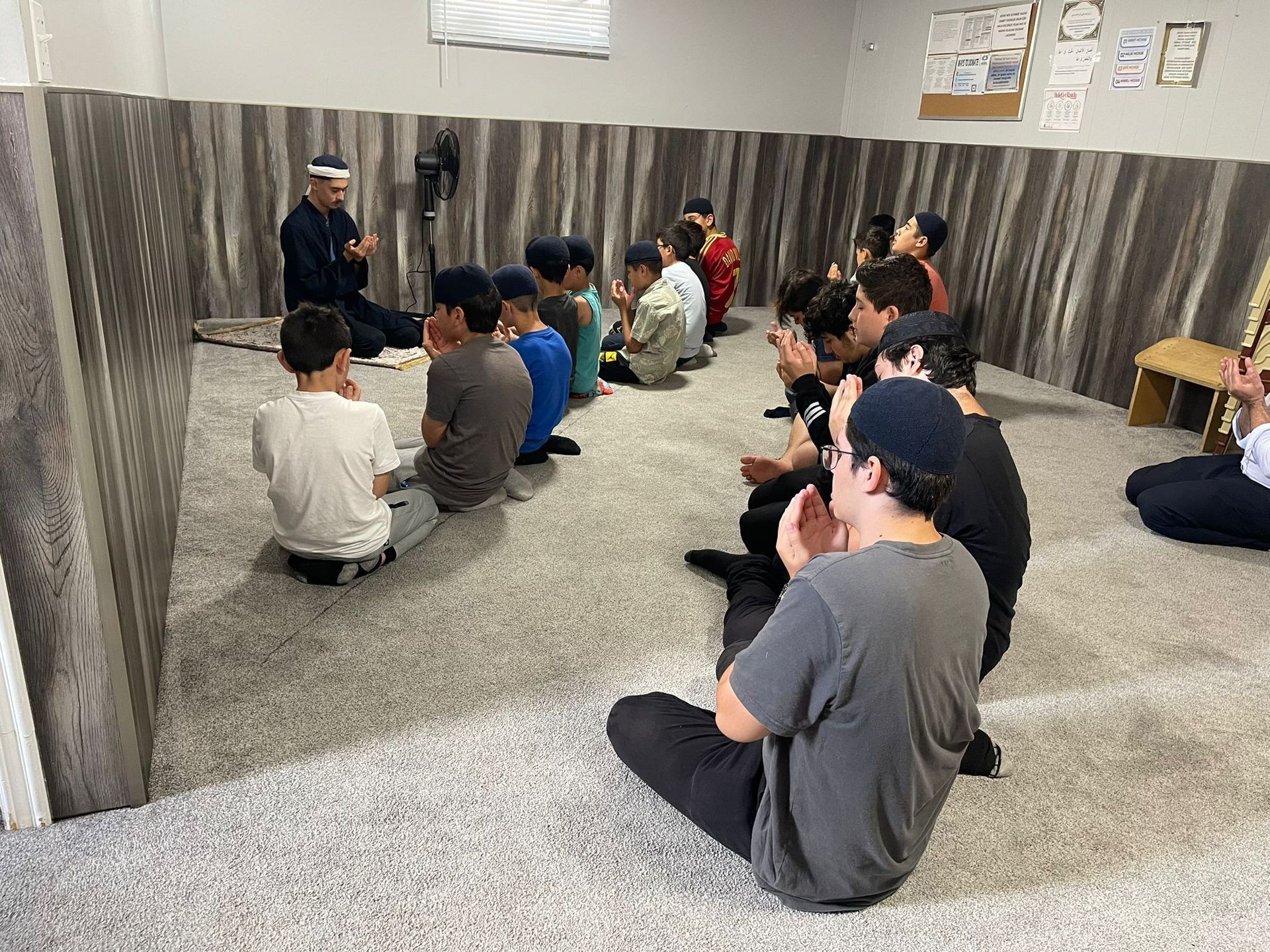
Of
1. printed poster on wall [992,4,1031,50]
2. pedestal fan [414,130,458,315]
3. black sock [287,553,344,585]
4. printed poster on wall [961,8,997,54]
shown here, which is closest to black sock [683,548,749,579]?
black sock [287,553,344,585]

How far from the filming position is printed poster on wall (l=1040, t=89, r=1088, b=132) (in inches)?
221

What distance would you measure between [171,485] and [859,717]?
271cm

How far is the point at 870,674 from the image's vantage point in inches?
58.6

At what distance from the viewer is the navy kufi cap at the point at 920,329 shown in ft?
7.68

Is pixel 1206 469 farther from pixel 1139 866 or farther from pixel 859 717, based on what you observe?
pixel 859 717

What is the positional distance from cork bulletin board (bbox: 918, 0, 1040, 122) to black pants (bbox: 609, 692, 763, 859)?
5325 millimetres

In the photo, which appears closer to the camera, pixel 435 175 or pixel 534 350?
pixel 534 350

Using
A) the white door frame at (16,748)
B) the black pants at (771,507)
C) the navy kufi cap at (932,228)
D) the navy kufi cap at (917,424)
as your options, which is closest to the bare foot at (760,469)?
the black pants at (771,507)

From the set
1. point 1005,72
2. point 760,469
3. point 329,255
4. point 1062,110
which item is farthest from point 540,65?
point 760,469

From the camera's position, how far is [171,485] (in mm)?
3309

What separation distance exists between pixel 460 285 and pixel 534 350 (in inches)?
24.3

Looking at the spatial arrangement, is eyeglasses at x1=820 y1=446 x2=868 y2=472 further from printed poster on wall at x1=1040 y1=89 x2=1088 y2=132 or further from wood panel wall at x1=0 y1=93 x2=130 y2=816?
Result: printed poster on wall at x1=1040 y1=89 x2=1088 y2=132

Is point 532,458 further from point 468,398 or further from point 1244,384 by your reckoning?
point 1244,384

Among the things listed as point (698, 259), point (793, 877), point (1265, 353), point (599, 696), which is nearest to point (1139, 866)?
point (793, 877)
